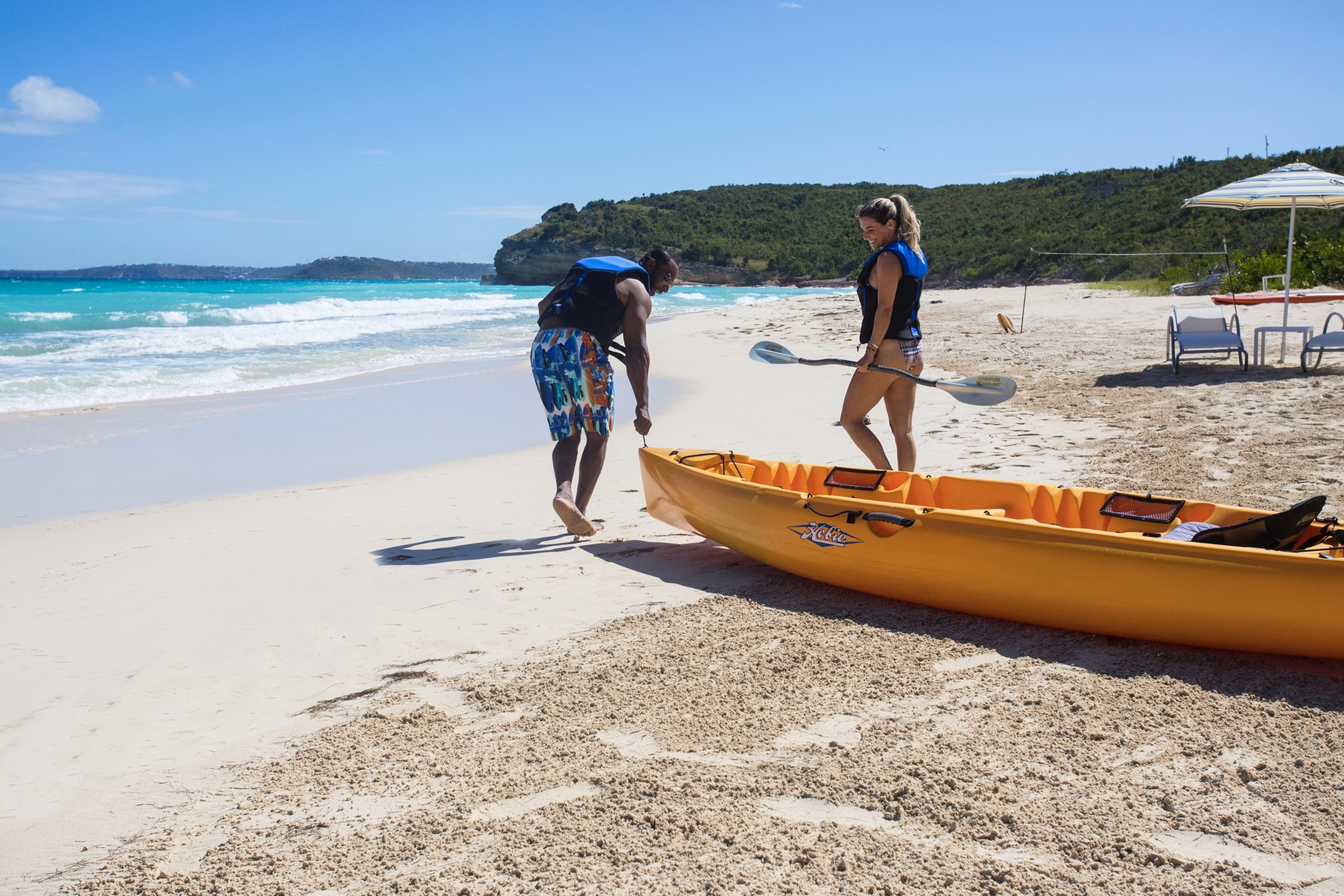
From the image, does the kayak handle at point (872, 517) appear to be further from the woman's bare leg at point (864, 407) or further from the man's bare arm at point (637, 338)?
the man's bare arm at point (637, 338)

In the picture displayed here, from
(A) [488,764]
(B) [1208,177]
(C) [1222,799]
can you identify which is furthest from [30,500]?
(B) [1208,177]

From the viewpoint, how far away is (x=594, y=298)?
4.18 metres

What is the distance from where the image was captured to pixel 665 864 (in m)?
1.94

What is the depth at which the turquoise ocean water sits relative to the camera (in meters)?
11.2

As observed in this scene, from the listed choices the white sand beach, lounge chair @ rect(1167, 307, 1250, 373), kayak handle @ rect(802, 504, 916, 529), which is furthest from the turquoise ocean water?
lounge chair @ rect(1167, 307, 1250, 373)

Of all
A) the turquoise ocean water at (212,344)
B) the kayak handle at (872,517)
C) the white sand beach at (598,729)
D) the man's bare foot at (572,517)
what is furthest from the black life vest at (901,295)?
the turquoise ocean water at (212,344)

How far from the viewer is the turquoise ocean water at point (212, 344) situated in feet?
36.8

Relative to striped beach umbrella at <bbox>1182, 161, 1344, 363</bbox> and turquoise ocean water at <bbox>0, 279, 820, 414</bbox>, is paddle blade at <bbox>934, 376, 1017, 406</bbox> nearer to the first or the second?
striped beach umbrella at <bbox>1182, 161, 1344, 363</bbox>

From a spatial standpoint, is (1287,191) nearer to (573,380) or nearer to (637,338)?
(637,338)

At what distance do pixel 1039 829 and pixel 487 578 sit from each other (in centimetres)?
245

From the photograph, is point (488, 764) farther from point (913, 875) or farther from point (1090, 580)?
point (1090, 580)

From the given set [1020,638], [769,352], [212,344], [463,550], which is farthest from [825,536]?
[212,344]

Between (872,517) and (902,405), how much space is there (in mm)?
1125

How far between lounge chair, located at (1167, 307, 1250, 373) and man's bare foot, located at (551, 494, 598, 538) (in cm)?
674
